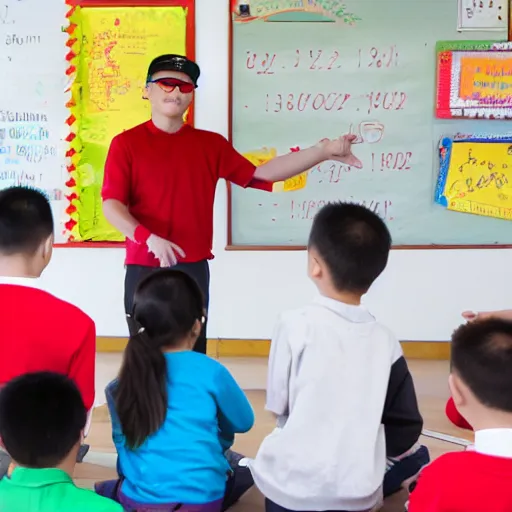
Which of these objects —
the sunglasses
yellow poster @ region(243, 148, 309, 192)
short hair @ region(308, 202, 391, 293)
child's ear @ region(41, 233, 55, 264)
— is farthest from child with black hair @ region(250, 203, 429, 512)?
yellow poster @ region(243, 148, 309, 192)

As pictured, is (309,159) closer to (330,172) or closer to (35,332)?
(330,172)

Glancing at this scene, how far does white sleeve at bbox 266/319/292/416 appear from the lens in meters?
1.48

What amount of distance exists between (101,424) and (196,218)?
37.1 inches

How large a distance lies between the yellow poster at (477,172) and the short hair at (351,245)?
7.32 feet

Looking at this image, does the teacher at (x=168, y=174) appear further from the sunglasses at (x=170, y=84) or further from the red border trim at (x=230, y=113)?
the red border trim at (x=230, y=113)

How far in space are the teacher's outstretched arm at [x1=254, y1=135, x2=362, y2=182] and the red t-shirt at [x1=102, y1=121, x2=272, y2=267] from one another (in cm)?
24

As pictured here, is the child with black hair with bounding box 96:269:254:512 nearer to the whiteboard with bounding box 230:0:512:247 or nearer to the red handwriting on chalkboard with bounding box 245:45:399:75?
the whiteboard with bounding box 230:0:512:247

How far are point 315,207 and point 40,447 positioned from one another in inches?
105

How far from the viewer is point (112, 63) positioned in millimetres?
3576

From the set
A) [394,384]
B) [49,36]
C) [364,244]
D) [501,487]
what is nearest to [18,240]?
[364,244]

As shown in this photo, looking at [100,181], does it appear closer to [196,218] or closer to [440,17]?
[196,218]

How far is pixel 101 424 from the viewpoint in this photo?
271 cm

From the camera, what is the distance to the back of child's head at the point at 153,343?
1.50 m

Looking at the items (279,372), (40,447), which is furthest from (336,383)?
(40,447)
